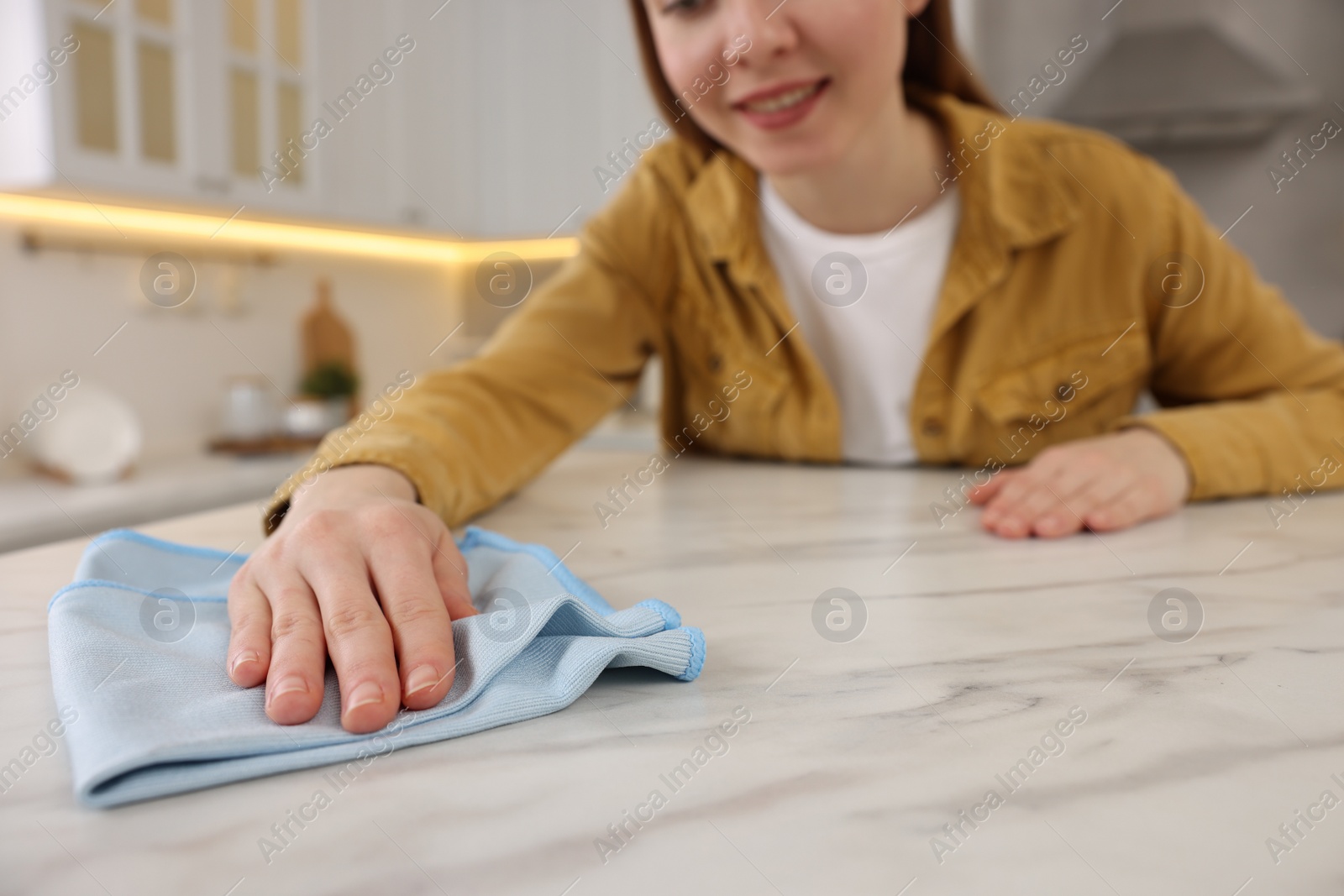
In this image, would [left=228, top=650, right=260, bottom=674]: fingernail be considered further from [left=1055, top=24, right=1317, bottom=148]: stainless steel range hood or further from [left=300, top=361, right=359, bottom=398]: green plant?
[left=1055, top=24, right=1317, bottom=148]: stainless steel range hood

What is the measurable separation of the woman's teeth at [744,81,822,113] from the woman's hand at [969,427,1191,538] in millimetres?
438

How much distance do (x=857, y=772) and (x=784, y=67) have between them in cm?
79

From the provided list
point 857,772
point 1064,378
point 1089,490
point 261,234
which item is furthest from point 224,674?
point 261,234

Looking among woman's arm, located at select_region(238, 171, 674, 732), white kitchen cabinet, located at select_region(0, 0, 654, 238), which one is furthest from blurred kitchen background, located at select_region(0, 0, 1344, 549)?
woman's arm, located at select_region(238, 171, 674, 732)

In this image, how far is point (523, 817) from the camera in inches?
13.4

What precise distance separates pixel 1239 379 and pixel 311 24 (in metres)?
2.18

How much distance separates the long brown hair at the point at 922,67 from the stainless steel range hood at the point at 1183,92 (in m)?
1.49

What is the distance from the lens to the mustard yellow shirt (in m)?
1.11

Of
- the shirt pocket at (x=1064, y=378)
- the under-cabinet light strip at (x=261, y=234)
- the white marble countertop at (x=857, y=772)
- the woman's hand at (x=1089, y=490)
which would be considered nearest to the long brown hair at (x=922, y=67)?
the shirt pocket at (x=1064, y=378)

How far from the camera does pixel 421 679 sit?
43 cm

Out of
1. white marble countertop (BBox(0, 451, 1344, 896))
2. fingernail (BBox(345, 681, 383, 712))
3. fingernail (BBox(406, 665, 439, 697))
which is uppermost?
fingernail (BBox(345, 681, 383, 712))

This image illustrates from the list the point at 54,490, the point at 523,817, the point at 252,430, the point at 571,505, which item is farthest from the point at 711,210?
the point at 252,430

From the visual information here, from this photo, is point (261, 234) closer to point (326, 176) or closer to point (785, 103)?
point (326, 176)

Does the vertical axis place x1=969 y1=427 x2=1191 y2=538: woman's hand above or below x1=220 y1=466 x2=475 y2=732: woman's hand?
below
